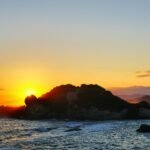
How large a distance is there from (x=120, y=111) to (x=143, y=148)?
97746 millimetres

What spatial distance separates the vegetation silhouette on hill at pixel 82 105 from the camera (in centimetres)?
15612

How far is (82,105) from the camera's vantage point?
160 m

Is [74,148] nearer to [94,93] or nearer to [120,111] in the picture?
[120,111]

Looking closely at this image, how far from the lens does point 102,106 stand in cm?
16075

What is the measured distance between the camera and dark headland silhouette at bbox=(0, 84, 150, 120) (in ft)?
511

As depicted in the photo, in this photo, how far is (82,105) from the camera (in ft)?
527

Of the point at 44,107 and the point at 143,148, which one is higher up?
the point at 44,107

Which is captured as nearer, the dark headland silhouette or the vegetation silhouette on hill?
the dark headland silhouette

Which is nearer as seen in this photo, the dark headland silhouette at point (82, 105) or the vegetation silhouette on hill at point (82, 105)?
the dark headland silhouette at point (82, 105)

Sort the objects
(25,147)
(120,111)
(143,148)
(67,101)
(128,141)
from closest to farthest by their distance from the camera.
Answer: (143,148) → (25,147) → (128,141) → (120,111) → (67,101)

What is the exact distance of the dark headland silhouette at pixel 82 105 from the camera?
511ft

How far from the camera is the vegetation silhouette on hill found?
156125mm

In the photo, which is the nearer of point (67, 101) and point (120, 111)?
point (120, 111)

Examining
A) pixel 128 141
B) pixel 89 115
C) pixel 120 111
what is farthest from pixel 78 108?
pixel 128 141
